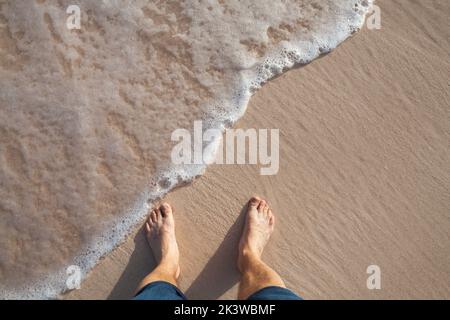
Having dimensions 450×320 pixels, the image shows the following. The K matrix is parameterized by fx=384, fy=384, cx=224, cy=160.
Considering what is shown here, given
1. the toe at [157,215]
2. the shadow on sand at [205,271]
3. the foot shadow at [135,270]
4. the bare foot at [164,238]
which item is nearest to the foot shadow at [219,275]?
the shadow on sand at [205,271]

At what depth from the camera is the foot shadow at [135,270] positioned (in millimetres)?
2326

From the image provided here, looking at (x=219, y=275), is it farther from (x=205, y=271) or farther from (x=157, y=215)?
(x=157, y=215)

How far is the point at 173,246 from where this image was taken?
2348 millimetres

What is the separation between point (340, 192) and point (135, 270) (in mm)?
1370

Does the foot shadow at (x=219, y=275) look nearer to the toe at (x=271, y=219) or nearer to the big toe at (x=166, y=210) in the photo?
the toe at (x=271, y=219)

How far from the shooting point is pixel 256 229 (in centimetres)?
231

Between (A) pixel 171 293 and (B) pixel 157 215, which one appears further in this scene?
(B) pixel 157 215

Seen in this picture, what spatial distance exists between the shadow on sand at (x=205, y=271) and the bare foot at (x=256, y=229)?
0.23 ft

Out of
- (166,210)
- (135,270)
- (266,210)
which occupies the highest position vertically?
(266,210)

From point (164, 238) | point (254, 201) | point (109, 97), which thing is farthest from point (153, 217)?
point (109, 97)
